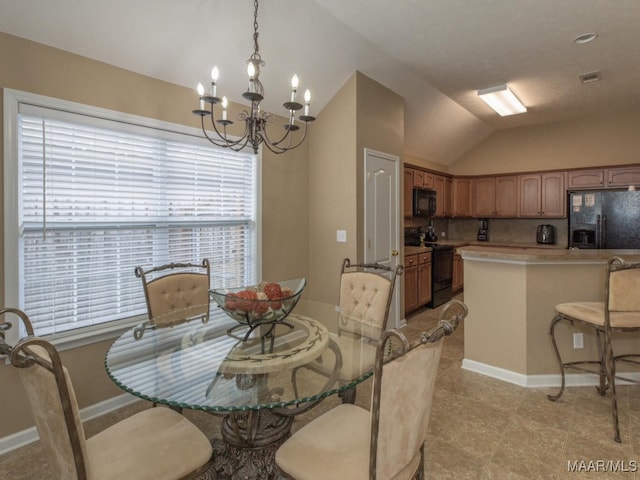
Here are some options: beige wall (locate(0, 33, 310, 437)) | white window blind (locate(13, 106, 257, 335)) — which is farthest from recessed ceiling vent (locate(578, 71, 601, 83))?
white window blind (locate(13, 106, 257, 335))

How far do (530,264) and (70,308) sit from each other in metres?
3.51

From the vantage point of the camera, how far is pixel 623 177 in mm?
5410

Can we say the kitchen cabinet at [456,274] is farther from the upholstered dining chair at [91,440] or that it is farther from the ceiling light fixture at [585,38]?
the upholstered dining chair at [91,440]

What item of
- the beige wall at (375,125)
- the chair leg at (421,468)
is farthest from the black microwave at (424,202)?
the chair leg at (421,468)

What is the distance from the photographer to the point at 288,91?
11.7 ft

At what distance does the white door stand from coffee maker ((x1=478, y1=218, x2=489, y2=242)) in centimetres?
334

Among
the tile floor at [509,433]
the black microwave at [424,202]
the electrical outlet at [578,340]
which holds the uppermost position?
the black microwave at [424,202]

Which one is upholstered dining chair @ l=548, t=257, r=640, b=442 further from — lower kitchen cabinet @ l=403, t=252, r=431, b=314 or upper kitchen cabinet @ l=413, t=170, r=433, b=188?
upper kitchen cabinet @ l=413, t=170, r=433, b=188

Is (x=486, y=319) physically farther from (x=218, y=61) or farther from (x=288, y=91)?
(x=218, y=61)

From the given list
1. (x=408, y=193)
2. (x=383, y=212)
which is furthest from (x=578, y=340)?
(x=408, y=193)

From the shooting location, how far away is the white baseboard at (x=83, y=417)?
212cm

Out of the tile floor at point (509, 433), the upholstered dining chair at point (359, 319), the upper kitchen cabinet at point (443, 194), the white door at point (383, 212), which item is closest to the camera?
the upholstered dining chair at point (359, 319)

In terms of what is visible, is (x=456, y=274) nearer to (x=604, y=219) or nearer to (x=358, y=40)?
(x=604, y=219)

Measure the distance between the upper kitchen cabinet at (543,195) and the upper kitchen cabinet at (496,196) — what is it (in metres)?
0.13
